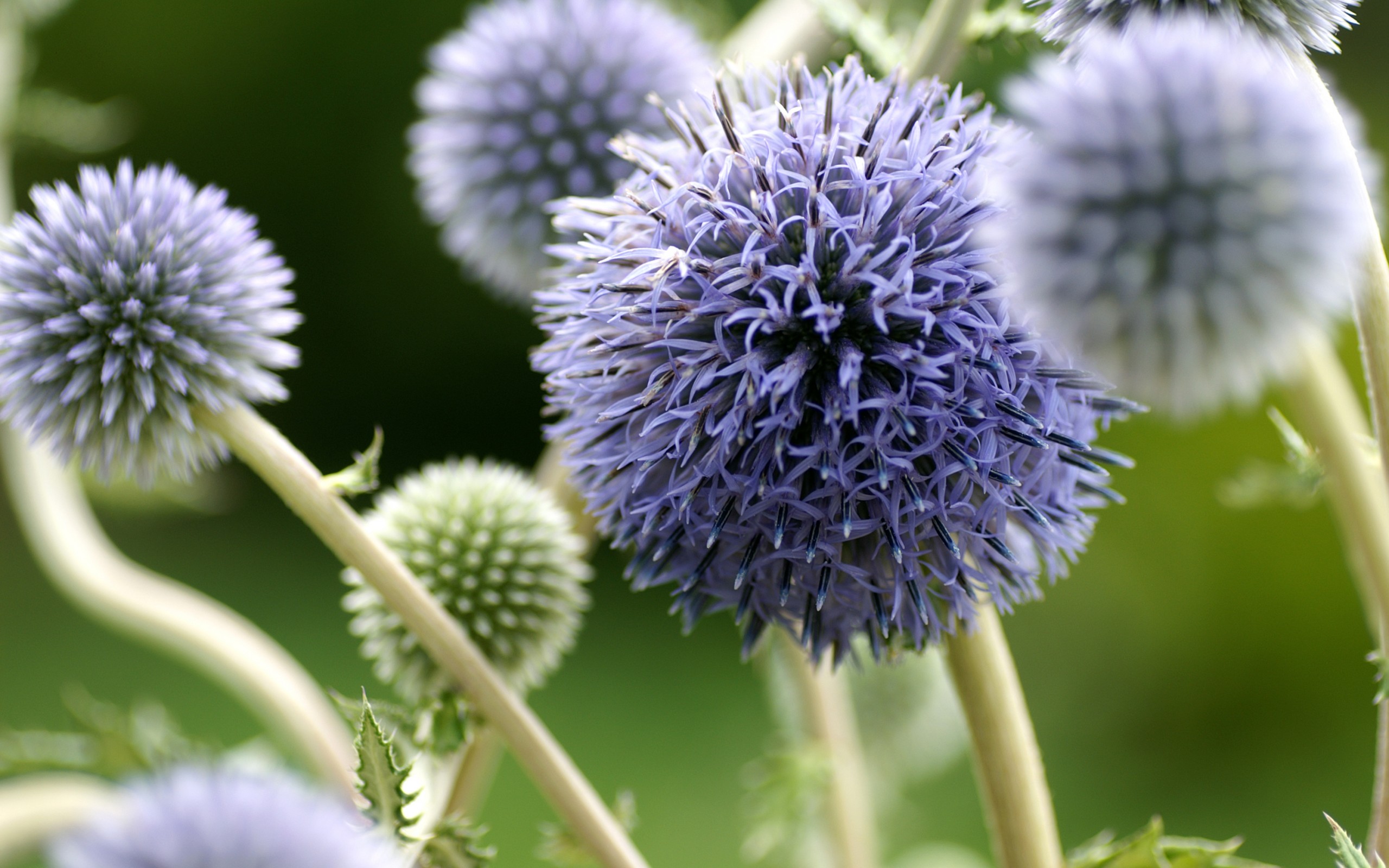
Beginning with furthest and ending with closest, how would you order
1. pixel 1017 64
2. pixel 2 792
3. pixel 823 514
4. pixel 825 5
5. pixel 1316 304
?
pixel 1017 64 < pixel 2 792 < pixel 825 5 < pixel 823 514 < pixel 1316 304

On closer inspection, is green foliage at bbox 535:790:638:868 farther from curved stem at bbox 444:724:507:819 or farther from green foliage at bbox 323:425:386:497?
green foliage at bbox 323:425:386:497

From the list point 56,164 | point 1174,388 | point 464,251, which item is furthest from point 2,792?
point 56,164

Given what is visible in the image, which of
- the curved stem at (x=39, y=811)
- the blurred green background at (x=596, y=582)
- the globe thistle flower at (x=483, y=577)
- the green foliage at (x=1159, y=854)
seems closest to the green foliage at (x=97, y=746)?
the curved stem at (x=39, y=811)

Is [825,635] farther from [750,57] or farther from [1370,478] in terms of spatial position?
[750,57]

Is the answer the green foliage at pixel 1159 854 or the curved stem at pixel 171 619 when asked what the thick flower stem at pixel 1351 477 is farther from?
the curved stem at pixel 171 619

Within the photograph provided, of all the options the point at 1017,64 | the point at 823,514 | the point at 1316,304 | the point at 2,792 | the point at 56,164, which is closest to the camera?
the point at 1316,304

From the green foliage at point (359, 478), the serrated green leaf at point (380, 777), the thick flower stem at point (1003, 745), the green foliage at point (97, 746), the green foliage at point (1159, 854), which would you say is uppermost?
the green foliage at point (97, 746)
